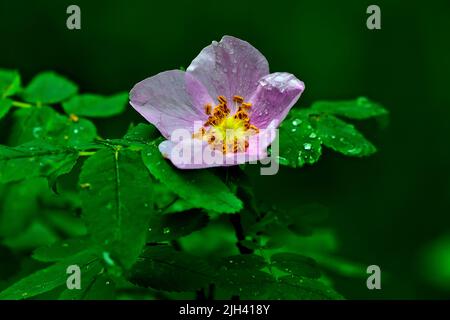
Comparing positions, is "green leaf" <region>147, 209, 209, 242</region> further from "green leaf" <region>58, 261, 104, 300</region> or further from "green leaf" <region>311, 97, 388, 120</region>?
"green leaf" <region>311, 97, 388, 120</region>

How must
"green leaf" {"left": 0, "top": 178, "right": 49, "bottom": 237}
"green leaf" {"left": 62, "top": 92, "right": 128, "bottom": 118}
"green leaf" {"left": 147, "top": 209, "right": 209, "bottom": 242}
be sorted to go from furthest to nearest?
"green leaf" {"left": 0, "top": 178, "right": 49, "bottom": 237}, "green leaf" {"left": 62, "top": 92, "right": 128, "bottom": 118}, "green leaf" {"left": 147, "top": 209, "right": 209, "bottom": 242}

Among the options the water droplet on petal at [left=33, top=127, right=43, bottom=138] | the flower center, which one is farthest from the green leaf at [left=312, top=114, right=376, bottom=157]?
the water droplet on petal at [left=33, top=127, right=43, bottom=138]

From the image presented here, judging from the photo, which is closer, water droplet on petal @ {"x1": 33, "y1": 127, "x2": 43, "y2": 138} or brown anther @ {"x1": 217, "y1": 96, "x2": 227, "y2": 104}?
brown anther @ {"x1": 217, "y1": 96, "x2": 227, "y2": 104}

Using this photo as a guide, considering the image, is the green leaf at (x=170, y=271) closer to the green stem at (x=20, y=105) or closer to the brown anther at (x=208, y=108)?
the brown anther at (x=208, y=108)

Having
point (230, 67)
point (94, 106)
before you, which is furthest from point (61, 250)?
point (230, 67)

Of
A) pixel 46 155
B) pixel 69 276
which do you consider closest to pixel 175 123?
pixel 46 155

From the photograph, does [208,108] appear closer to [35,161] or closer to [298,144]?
[298,144]

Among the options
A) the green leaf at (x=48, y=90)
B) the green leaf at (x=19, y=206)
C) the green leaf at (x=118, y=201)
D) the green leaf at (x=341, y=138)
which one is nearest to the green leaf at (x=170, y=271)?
the green leaf at (x=118, y=201)
